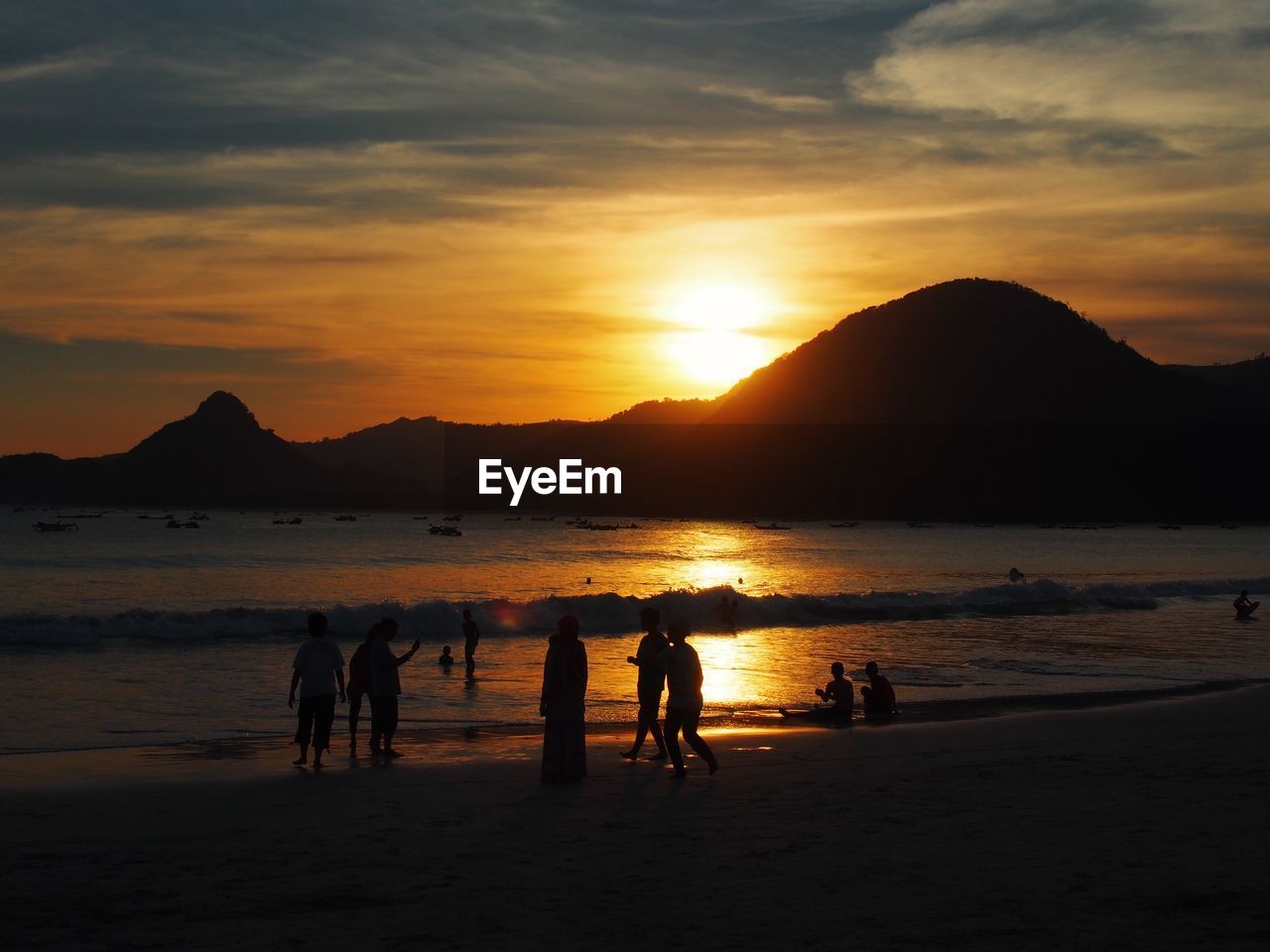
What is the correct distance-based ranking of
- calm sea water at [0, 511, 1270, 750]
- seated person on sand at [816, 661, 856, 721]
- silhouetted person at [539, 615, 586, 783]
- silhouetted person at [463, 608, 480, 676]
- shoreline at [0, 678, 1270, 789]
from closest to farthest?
silhouetted person at [539, 615, 586, 783], shoreline at [0, 678, 1270, 789], seated person on sand at [816, 661, 856, 721], calm sea water at [0, 511, 1270, 750], silhouetted person at [463, 608, 480, 676]

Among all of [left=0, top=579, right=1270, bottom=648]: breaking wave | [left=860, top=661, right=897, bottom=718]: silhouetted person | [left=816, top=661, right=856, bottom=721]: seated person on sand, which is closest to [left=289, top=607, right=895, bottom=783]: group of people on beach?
[left=816, top=661, right=856, bottom=721]: seated person on sand

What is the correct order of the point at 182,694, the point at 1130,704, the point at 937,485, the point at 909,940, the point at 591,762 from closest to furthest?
the point at 909,940
the point at 591,762
the point at 1130,704
the point at 182,694
the point at 937,485

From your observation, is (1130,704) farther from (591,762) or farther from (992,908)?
(992,908)

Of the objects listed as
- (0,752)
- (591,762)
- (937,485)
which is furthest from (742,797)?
(937,485)

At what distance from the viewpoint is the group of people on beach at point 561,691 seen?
12.6 metres

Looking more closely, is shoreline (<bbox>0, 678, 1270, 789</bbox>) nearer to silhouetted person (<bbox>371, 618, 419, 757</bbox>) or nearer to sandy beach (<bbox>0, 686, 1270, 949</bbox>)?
sandy beach (<bbox>0, 686, 1270, 949</bbox>)

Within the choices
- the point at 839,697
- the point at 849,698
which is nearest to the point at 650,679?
the point at 839,697

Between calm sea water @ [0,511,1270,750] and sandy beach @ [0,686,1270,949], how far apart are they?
5.34m

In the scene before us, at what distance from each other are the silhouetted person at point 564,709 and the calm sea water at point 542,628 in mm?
6114

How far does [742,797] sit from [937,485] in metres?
189

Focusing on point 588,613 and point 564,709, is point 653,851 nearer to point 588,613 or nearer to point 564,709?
point 564,709

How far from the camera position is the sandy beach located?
24.8 feet

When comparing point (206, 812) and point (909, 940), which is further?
point (206, 812)

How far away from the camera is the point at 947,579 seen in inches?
2800
